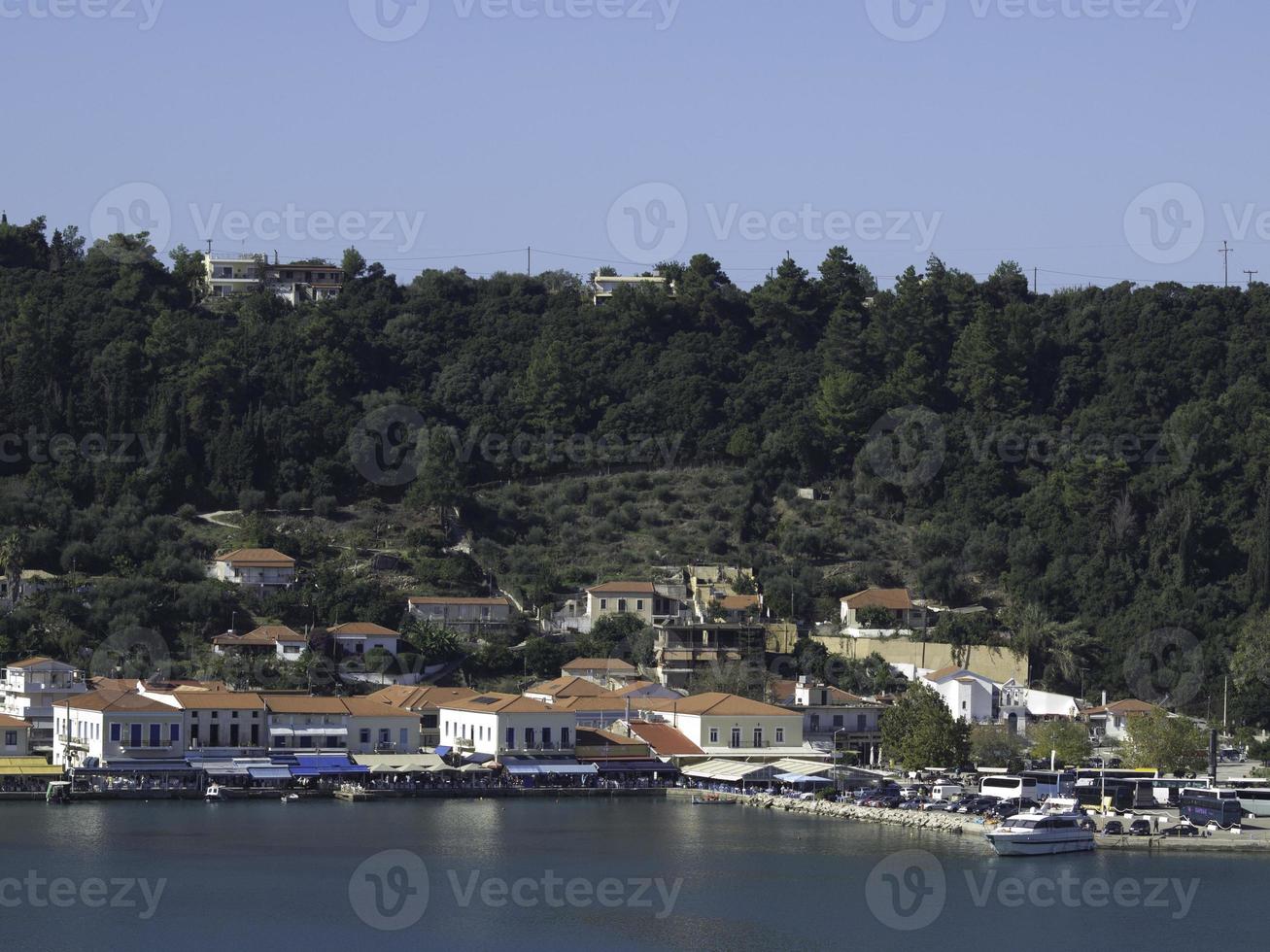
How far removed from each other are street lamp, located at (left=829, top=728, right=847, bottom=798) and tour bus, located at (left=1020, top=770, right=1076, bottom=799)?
14.0 feet

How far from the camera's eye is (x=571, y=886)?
36.7 metres

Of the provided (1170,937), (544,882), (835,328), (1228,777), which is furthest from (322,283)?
(1170,937)

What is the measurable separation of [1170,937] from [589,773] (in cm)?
1816

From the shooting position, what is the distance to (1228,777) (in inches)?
1964

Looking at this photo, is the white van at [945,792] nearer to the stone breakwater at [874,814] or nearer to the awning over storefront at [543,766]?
the stone breakwater at [874,814]

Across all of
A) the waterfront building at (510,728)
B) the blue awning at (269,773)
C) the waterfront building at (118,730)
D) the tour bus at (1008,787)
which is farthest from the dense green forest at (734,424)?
the tour bus at (1008,787)

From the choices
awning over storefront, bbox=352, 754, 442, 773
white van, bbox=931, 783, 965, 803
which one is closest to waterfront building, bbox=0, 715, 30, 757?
awning over storefront, bbox=352, 754, 442, 773

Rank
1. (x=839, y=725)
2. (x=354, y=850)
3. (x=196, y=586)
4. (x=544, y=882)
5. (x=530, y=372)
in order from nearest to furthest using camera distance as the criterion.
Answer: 1. (x=544, y=882)
2. (x=354, y=850)
3. (x=839, y=725)
4. (x=196, y=586)
5. (x=530, y=372)

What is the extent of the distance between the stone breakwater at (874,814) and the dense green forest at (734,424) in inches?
577

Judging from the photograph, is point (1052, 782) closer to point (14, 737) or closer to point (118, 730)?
point (118, 730)

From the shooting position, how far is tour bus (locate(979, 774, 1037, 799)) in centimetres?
4582

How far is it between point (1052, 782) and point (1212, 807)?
349cm

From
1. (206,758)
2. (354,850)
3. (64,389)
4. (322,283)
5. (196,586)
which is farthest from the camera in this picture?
(322,283)

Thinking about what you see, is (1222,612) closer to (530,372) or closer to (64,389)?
(530,372)
